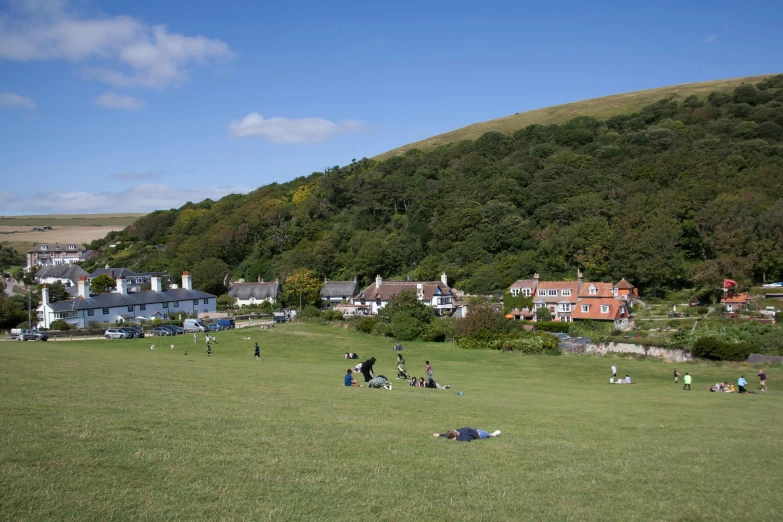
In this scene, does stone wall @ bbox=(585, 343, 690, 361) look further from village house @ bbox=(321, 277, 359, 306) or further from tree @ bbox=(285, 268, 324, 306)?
tree @ bbox=(285, 268, 324, 306)

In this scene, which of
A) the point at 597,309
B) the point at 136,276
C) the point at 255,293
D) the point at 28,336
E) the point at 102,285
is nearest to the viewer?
the point at 28,336

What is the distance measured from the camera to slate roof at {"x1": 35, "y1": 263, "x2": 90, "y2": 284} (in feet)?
371

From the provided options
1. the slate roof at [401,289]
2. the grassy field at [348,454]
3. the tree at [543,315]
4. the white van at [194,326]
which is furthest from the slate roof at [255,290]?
the grassy field at [348,454]

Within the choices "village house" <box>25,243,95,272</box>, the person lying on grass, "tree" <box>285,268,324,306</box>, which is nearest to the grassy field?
the person lying on grass

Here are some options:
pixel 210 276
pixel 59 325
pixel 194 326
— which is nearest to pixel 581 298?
pixel 194 326

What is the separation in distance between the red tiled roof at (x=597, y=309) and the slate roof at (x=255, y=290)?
45616 mm

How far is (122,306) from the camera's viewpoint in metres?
69.4

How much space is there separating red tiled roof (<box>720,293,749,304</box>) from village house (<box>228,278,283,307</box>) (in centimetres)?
5991

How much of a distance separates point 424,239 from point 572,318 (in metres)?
36.8

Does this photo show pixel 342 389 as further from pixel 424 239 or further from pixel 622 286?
pixel 424 239

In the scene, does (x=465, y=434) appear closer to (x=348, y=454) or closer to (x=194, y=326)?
(x=348, y=454)

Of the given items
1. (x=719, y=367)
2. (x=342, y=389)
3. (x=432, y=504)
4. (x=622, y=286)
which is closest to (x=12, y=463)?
(x=432, y=504)

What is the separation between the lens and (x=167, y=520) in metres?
8.62

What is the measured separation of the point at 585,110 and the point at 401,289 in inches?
4191
